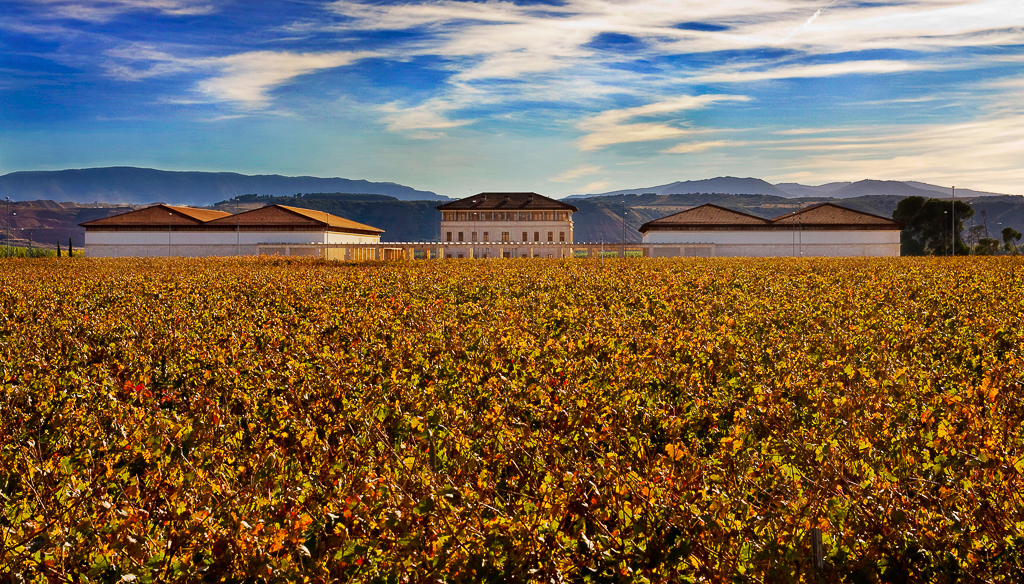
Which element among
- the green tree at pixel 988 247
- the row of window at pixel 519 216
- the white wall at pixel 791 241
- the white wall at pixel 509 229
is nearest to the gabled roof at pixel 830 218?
the white wall at pixel 791 241

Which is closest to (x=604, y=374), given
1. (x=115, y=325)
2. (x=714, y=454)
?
(x=714, y=454)

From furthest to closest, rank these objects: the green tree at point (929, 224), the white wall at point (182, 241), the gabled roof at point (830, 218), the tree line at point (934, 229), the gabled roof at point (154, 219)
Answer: the green tree at point (929, 224) < the tree line at point (934, 229) < the gabled roof at point (830, 218) < the gabled roof at point (154, 219) < the white wall at point (182, 241)

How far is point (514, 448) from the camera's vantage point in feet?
15.3

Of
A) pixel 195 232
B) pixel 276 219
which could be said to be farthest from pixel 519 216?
pixel 195 232

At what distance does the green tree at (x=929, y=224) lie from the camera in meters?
94.9

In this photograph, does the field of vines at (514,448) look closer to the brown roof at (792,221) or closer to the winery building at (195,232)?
the winery building at (195,232)

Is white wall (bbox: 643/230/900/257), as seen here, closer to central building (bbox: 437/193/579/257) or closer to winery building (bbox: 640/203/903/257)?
winery building (bbox: 640/203/903/257)

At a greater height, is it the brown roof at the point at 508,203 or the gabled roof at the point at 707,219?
the brown roof at the point at 508,203

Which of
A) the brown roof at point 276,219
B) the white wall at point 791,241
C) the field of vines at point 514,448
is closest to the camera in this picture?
the field of vines at point 514,448

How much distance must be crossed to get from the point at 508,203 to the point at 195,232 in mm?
40939

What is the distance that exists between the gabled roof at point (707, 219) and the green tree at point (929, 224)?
95.8 feet

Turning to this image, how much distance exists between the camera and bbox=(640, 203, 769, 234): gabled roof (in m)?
79.2

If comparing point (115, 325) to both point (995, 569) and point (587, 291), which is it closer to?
point (587, 291)

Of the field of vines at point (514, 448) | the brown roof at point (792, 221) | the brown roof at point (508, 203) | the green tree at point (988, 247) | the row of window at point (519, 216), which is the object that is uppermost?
the brown roof at point (508, 203)
